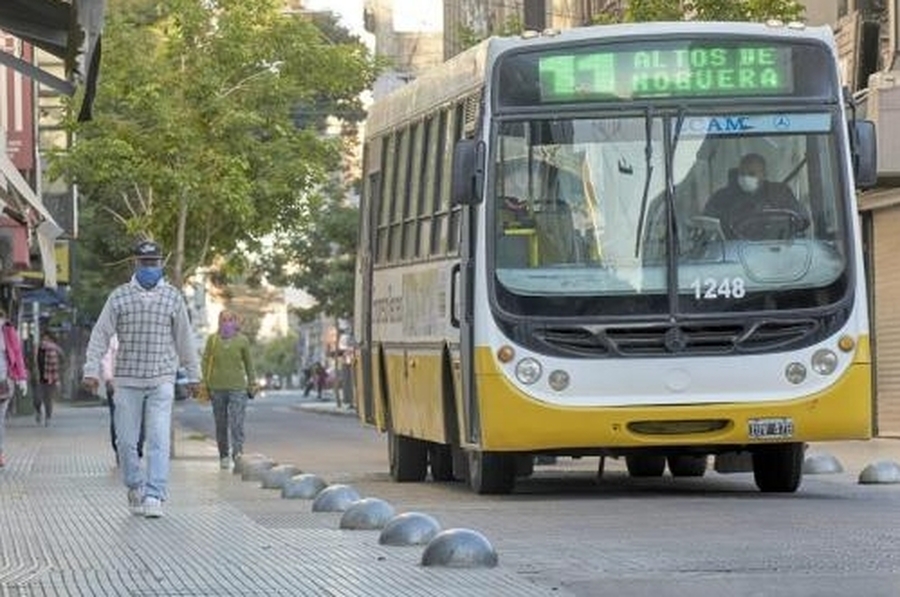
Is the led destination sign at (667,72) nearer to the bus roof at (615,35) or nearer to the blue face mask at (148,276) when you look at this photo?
the bus roof at (615,35)

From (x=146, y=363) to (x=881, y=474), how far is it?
6834 mm

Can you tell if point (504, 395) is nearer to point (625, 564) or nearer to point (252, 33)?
point (625, 564)

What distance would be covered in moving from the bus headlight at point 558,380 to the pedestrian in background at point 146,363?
8.54ft

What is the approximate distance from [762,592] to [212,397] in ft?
50.7

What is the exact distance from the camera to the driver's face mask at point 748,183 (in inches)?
667

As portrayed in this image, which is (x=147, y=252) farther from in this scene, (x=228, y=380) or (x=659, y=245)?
(x=228, y=380)

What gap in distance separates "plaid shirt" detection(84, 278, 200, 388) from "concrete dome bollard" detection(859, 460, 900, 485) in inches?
250

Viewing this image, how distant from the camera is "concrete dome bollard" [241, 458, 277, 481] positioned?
21.4m

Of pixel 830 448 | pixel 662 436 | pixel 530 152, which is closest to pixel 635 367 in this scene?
pixel 662 436

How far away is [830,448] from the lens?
93.2 feet

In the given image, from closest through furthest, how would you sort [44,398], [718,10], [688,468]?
[688,468], [718,10], [44,398]

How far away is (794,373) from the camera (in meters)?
16.7

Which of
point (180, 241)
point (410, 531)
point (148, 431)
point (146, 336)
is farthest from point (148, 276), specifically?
point (180, 241)

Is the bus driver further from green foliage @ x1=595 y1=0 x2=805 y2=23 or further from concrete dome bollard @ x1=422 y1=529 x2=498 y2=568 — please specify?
green foliage @ x1=595 y1=0 x2=805 y2=23
